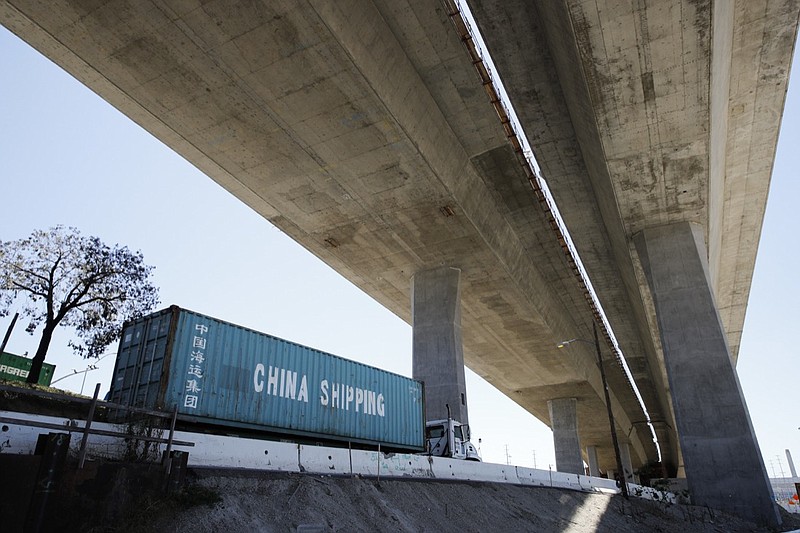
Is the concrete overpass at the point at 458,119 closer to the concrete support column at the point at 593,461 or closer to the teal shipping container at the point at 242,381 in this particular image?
the teal shipping container at the point at 242,381

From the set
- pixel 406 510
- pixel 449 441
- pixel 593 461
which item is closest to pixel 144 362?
pixel 406 510

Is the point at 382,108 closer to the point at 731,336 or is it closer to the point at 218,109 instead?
the point at 218,109

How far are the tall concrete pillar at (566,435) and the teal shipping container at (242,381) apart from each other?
122ft

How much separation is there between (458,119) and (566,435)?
38375 millimetres

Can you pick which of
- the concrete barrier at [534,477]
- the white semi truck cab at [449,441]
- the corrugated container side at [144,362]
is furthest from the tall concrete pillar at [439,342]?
the corrugated container side at [144,362]

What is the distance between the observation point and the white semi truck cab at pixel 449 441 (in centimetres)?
2100

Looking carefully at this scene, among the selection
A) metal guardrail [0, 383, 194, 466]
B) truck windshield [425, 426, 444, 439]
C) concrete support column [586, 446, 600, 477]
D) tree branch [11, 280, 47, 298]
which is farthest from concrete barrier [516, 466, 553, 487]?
concrete support column [586, 446, 600, 477]

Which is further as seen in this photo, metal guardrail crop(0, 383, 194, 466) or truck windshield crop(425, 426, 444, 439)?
truck windshield crop(425, 426, 444, 439)

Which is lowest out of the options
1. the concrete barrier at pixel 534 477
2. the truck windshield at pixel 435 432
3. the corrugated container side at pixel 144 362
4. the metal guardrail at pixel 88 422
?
the concrete barrier at pixel 534 477

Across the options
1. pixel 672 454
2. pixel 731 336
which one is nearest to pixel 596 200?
pixel 731 336

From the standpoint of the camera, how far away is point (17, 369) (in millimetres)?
31656

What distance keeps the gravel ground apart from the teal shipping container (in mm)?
2041

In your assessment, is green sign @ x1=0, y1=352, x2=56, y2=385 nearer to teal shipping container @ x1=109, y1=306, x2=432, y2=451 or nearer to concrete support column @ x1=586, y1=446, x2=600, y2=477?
teal shipping container @ x1=109, y1=306, x2=432, y2=451

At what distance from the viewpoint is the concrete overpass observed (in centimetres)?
1584
